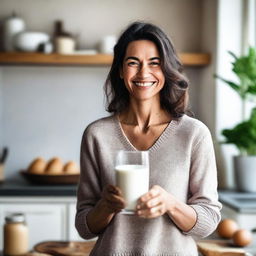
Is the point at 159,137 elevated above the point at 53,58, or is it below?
below

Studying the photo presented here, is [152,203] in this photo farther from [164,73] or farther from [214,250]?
[214,250]

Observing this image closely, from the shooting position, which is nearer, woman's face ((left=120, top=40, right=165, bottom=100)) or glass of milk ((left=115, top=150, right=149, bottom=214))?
glass of milk ((left=115, top=150, right=149, bottom=214))

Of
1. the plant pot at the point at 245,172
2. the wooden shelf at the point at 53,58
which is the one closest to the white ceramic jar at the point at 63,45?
the wooden shelf at the point at 53,58

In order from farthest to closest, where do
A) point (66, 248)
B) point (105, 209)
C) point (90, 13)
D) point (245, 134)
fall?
point (90, 13), point (245, 134), point (66, 248), point (105, 209)

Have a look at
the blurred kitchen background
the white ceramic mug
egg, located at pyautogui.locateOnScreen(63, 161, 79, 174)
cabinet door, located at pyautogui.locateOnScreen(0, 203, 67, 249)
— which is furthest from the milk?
the blurred kitchen background

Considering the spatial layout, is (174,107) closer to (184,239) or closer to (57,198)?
(184,239)

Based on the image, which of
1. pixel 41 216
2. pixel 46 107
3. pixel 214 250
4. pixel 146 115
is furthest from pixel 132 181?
pixel 46 107

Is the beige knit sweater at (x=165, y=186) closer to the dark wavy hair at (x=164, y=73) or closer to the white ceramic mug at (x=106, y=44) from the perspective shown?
the dark wavy hair at (x=164, y=73)

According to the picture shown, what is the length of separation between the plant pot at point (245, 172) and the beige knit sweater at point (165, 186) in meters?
2.10

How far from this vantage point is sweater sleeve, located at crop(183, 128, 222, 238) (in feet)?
4.32

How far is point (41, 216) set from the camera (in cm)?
347

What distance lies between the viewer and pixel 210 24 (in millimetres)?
3836

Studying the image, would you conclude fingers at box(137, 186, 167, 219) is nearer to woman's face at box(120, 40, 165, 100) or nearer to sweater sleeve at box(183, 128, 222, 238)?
sweater sleeve at box(183, 128, 222, 238)

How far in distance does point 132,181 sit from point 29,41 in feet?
9.00
